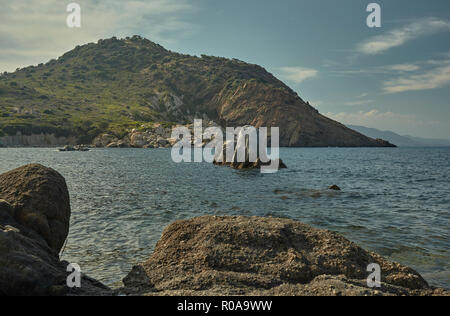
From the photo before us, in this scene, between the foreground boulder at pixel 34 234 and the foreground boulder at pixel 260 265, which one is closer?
the foreground boulder at pixel 34 234

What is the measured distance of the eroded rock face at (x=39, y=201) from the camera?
8211 millimetres

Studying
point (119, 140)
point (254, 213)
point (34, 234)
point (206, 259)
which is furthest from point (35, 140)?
point (206, 259)

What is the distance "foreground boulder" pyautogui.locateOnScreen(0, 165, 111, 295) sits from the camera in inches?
210

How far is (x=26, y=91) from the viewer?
178625mm

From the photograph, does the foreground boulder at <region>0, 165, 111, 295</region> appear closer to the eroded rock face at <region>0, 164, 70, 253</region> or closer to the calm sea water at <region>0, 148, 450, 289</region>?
the eroded rock face at <region>0, 164, 70, 253</region>

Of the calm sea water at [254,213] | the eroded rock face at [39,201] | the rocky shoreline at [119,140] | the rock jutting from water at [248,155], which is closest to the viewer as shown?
the eroded rock face at [39,201]

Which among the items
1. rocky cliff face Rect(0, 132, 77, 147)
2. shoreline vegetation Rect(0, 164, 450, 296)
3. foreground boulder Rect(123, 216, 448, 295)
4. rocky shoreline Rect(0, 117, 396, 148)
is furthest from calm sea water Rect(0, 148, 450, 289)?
rocky cliff face Rect(0, 132, 77, 147)

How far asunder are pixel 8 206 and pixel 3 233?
2.63m

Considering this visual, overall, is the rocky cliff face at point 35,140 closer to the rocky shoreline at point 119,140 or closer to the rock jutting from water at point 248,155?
the rocky shoreline at point 119,140

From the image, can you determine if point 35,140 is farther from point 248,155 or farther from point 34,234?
point 34,234

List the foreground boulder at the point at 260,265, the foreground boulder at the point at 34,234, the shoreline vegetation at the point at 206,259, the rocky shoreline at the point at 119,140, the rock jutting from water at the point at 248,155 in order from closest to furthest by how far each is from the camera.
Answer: the foreground boulder at the point at 34,234 < the shoreline vegetation at the point at 206,259 < the foreground boulder at the point at 260,265 < the rock jutting from water at the point at 248,155 < the rocky shoreline at the point at 119,140

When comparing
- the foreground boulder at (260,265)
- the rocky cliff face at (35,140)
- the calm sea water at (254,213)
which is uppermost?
the rocky cliff face at (35,140)

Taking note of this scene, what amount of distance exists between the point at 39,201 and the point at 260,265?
22.5ft

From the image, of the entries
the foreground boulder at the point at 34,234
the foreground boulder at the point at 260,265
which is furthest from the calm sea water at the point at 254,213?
the foreground boulder at the point at 260,265
